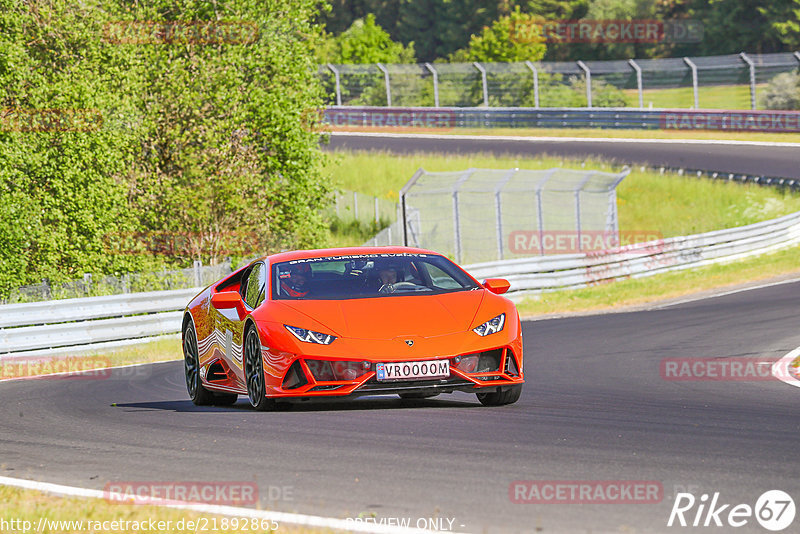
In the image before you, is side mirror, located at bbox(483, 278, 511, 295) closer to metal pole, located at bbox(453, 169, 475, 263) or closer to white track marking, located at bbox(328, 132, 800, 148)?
metal pole, located at bbox(453, 169, 475, 263)

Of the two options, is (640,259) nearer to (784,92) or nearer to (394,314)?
(394,314)

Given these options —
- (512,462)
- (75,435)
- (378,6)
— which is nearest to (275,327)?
(75,435)

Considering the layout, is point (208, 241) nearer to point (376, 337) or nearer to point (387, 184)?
point (387, 184)

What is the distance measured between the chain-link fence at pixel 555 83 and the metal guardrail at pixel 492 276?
56.1 ft

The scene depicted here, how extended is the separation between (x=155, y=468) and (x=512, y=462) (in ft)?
6.73

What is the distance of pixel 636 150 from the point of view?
150ft

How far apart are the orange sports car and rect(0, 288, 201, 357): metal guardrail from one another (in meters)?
8.46

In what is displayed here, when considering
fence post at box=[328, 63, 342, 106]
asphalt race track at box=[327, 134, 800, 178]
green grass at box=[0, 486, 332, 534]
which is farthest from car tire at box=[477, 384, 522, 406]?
fence post at box=[328, 63, 342, 106]

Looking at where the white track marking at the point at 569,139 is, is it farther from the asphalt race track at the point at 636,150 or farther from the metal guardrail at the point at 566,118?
the metal guardrail at the point at 566,118

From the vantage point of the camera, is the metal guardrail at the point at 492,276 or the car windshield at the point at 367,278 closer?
the car windshield at the point at 367,278

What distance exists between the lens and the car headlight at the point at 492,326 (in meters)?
9.01

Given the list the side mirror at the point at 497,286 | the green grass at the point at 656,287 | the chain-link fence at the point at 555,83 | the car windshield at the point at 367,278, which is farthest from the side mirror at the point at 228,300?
the chain-link fence at the point at 555,83

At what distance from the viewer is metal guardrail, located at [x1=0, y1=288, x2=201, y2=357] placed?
707 inches

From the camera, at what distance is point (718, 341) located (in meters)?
15.6
